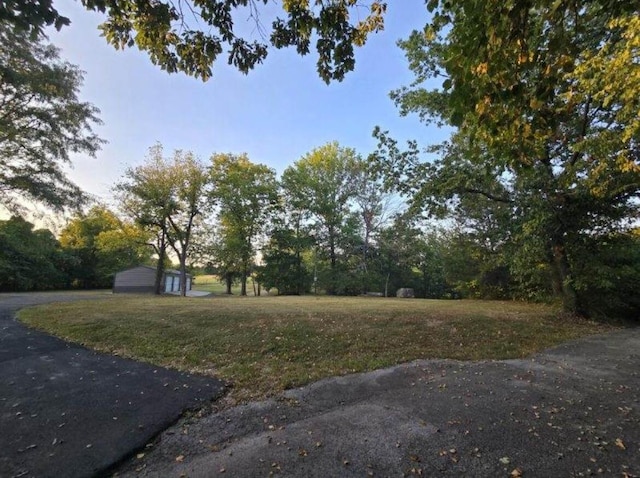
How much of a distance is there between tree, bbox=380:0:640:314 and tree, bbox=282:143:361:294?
20.4m

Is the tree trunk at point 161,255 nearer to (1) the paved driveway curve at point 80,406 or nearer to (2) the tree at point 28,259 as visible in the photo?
(2) the tree at point 28,259

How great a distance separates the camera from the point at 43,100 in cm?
1380

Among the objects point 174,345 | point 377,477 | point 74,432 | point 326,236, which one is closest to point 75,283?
point 326,236

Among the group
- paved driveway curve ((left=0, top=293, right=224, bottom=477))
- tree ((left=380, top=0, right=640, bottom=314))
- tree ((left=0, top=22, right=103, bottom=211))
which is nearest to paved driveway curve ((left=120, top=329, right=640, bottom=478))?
paved driveway curve ((left=0, top=293, right=224, bottom=477))

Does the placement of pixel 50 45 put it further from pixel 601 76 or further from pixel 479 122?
pixel 601 76

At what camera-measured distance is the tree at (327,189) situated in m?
32.6

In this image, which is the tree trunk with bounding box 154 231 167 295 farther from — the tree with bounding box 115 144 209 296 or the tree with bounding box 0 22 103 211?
the tree with bounding box 0 22 103 211

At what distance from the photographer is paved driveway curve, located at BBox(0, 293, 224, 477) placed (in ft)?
10.5

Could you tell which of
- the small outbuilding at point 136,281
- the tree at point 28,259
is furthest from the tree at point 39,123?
the small outbuilding at point 136,281

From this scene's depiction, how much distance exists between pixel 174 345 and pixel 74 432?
355 cm

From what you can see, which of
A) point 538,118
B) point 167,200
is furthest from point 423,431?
point 167,200

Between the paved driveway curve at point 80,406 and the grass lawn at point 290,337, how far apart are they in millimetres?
639

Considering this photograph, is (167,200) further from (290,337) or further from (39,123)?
(290,337)

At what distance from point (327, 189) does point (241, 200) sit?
832 cm
